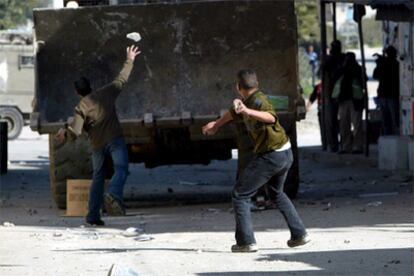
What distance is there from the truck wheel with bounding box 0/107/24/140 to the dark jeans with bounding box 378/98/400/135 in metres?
12.5

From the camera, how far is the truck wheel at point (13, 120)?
1385 inches

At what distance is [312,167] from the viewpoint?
25078mm

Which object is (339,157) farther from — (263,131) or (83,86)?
(263,131)

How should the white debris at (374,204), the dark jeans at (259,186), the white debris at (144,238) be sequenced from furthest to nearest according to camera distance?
1. the white debris at (374,204)
2. the white debris at (144,238)
3. the dark jeans at (259,186)

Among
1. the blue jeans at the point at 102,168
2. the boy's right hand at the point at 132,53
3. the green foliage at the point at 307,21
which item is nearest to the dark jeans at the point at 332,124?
the boy's right hand at the point at 132,53

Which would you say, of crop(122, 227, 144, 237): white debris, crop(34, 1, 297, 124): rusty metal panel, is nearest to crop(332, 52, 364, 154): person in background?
crop(34, 1, 297, 124): rusty metal panel

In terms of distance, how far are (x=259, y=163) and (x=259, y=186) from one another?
0.70 feet

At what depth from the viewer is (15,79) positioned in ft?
115

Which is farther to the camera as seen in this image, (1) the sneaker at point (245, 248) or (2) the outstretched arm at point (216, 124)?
(1) the sneaker at point (245, 248)

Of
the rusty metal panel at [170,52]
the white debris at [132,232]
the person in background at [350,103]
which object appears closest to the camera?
the white debris at [132,232]

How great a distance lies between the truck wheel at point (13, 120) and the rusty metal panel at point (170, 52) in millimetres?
18199

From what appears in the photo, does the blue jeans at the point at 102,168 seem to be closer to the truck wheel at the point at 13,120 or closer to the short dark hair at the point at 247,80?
the short dark hair at the point at 247,80

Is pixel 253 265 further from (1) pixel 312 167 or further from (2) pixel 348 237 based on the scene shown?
(1) pixel 312 167

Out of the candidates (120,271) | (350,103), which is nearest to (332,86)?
(350,103)
